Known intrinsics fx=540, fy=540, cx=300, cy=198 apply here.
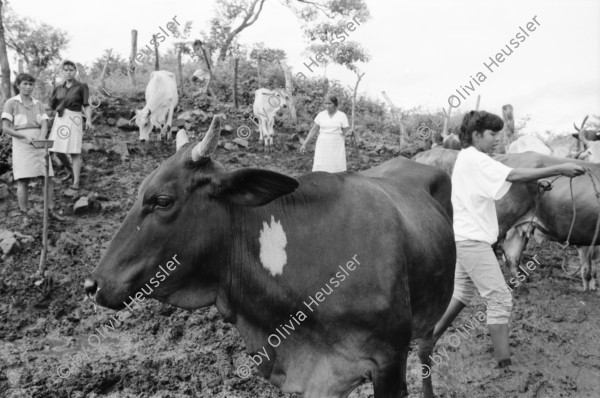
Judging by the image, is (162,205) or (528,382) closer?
(162,205)

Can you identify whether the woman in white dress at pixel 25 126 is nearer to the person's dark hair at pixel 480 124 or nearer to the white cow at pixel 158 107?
the white cow at pixel 158 107

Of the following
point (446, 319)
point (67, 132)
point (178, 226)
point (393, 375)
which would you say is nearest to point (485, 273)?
point (446, 319)

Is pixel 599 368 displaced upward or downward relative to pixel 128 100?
downward

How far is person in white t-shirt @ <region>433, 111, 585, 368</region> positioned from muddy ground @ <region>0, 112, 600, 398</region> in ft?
1.94

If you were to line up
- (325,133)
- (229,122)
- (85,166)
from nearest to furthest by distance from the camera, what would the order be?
(325,133)
(85,166)
(229,122)

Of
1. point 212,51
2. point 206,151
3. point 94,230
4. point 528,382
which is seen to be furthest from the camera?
point 212,51

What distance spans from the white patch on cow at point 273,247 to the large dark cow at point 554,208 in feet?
15.1

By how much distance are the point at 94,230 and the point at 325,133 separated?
3.58 metres

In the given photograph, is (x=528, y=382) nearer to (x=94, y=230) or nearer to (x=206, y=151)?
(x=206, y=151)

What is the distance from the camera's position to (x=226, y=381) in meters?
4.14

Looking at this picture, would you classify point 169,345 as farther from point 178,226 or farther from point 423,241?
point 423,241

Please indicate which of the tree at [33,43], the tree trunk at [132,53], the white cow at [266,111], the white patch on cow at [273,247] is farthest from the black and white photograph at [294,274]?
Result: the tree at [33,43]

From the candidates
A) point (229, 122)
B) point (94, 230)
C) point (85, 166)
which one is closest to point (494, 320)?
point (94, 230)

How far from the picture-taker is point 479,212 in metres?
4.03
